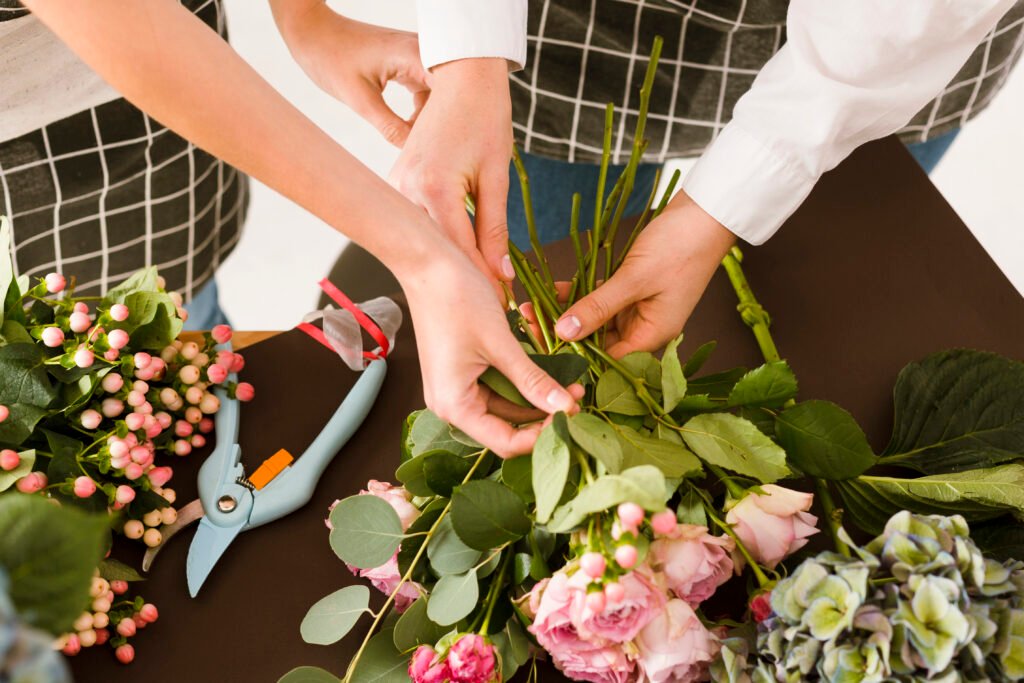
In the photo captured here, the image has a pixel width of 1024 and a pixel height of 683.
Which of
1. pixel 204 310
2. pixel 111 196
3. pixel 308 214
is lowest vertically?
pixel 308 214

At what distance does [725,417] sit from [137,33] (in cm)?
41

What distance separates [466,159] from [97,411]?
1.10 feet

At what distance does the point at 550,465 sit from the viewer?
491mm

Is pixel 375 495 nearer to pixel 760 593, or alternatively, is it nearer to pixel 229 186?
pixel 760 593

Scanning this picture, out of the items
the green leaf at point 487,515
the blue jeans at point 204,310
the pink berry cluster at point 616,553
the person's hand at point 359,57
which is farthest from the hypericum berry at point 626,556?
the blue jeans at point 204,310

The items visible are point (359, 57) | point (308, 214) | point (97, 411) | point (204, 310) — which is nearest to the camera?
point (97, 411)

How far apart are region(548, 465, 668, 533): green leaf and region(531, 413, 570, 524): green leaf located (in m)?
0.02

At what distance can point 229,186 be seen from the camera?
45.8 inches

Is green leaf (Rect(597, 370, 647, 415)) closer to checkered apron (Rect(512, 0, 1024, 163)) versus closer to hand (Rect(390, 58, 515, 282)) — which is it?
hand (Rect(390, 58, 515, 282))

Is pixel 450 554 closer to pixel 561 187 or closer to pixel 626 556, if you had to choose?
pixel 626 556

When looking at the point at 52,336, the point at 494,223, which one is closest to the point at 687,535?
the point at 494,223

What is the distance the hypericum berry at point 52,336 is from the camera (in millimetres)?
599

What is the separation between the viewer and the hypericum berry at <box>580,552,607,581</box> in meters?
0.43

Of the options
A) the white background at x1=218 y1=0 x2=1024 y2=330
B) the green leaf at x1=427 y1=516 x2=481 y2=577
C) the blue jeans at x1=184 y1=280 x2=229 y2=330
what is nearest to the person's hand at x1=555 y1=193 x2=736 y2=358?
the green leaf at x1=427 y1=516 x2=481 y2=577
